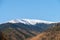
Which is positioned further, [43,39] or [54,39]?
[43,39]

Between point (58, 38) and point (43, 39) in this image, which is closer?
point (58, 38)

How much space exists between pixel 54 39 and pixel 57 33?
18.9m

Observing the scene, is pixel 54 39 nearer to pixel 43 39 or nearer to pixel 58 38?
pixel 58 38

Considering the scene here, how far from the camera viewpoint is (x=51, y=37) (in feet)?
617

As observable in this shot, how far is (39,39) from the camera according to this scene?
198m

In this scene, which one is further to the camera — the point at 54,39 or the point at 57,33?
the point at 57,33

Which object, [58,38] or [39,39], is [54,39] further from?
[39,39]

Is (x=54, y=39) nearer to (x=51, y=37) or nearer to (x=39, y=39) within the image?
(x=51, y=37)

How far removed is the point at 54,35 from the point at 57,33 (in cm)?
754

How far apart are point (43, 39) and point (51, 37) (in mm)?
9024

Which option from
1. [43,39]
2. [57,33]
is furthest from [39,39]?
[57,33]

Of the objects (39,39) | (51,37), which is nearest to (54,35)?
(51,37)

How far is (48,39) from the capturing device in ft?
609

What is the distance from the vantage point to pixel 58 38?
178m
